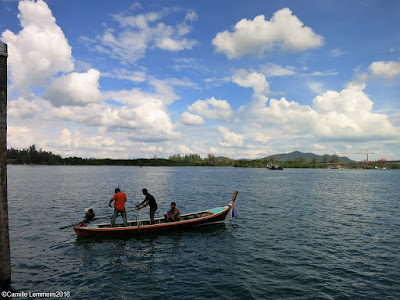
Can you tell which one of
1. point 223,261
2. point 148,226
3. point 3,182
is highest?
point 3,182

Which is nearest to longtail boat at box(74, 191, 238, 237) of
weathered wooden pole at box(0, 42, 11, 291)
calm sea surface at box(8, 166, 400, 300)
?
calm sea surface at box(8, 166, 400, 300)

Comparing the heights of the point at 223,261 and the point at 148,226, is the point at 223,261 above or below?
below

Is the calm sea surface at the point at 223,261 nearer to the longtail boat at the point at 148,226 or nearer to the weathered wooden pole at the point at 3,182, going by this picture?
the longtail boat at the point at 148,226

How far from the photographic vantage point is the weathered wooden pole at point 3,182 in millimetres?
10809

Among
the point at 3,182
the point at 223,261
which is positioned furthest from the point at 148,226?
the point at 3,182

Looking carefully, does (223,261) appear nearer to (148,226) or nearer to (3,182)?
(148,226)

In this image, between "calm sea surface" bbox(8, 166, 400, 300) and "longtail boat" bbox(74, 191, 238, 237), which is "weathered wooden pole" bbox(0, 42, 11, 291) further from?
"longtail boat" bbox(74, 191, 238, 237)

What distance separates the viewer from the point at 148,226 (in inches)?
821

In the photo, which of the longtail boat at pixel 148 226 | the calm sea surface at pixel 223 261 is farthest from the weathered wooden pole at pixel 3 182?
the longtail boat at pixel 148 226

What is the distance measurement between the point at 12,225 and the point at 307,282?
25979mm

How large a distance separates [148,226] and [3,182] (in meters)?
11.9

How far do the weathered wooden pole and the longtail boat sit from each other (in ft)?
26.7

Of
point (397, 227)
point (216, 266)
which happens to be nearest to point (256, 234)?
point (216, 266)

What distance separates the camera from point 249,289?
12305 mm
